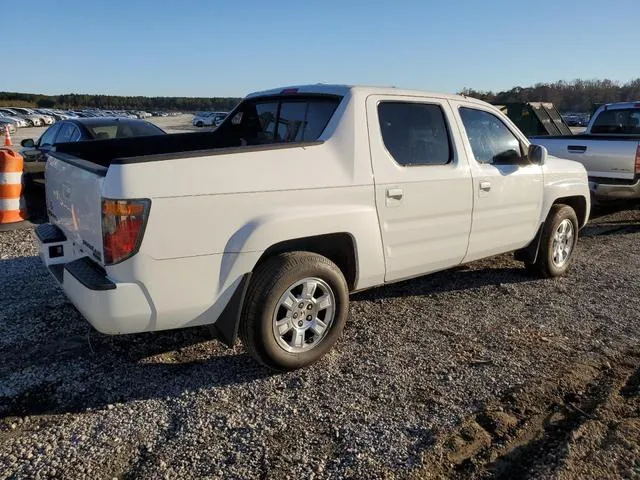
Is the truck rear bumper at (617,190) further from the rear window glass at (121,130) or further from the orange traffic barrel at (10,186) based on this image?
the orange traffic barrel at (10,186)

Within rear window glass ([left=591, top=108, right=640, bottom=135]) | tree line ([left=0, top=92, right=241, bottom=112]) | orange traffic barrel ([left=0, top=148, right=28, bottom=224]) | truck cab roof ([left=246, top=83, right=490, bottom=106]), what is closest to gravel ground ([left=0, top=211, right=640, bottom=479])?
truck cab roof ([left=246, top=83, right=490, bottom=106])

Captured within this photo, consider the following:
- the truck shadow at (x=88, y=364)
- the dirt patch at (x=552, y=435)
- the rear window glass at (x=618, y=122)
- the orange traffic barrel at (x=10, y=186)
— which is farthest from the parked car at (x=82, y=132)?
the rear window glass at (x=618, y=122)

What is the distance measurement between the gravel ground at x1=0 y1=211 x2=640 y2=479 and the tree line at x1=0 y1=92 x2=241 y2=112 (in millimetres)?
112473

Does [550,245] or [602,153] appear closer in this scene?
[550,245]

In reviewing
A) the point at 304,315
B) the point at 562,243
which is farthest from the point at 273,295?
the point at 562,243

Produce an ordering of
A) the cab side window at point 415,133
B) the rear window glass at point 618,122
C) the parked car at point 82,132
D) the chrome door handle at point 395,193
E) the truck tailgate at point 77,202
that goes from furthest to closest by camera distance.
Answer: the rear window glass at point 618,122, the parked car at point 82,132, the cab side window at point 415,133, the chrome door handle at point 395,193, the truck tailgate at point 77,202

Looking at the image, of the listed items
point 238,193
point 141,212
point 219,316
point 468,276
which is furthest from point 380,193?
point 468,276

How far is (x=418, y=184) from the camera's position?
4.12 meters

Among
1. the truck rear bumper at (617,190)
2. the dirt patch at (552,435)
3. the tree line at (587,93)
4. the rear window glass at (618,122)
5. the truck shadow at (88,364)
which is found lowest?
the dirt patch at (552,435)

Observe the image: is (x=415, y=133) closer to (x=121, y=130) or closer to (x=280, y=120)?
(x=280, y=120)

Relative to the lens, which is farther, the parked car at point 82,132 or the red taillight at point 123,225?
the parked car at point 82,132

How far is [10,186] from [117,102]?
13428 centimetres

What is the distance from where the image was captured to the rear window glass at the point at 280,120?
4094 mm

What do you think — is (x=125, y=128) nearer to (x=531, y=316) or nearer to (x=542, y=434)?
(x=531, y=316)
